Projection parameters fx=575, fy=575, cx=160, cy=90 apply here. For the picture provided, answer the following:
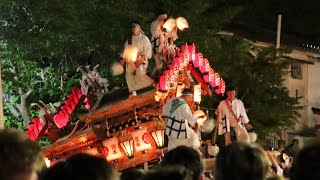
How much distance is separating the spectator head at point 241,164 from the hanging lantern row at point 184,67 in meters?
6.94

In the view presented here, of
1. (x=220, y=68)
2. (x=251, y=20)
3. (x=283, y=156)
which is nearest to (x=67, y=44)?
(x=220, y=68)

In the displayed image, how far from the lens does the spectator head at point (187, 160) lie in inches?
188

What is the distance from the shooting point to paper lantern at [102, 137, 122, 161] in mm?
11945

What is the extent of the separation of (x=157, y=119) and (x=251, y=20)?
50.5 ft

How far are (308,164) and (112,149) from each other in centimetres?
887

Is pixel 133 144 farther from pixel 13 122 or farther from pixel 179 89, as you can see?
pixel 13 122

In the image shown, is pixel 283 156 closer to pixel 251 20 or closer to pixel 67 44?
pixel 67 44

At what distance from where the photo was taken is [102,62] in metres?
17.2

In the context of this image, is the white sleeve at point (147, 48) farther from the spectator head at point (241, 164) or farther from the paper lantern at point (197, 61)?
the spectator head at point (241, 164)

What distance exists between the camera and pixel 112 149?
12.0m

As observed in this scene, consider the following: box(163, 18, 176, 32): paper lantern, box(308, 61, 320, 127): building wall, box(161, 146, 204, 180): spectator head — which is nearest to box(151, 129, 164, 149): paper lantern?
box(163, 18, 176, 32): paper lantern

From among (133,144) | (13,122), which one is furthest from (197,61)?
(13,122)

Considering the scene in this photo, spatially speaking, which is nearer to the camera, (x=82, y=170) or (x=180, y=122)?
(x=82, y=170)

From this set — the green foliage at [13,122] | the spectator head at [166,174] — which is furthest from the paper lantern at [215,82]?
the spectator head at [166,174]
